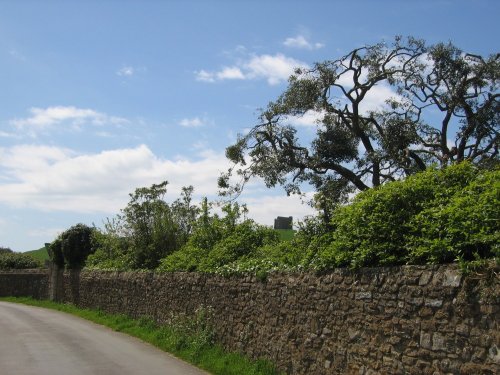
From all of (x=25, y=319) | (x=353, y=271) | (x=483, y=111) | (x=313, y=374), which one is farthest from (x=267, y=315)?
(x=483, y=111)

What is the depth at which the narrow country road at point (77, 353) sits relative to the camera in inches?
434

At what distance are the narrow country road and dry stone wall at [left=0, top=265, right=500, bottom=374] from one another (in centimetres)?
165

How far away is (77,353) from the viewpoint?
512 inches

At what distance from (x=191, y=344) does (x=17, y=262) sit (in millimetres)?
31032

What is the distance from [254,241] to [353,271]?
766 cm

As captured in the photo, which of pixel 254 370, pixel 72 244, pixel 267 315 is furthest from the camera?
pixel 72 244

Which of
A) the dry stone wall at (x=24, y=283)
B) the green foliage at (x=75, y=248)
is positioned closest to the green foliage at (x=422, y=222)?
the green foliage at (x=75, y=248)

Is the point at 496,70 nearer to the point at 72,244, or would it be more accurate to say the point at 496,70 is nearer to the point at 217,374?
the point at 217,374

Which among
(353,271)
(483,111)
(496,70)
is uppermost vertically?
(496,70)

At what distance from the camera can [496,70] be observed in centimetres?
2198

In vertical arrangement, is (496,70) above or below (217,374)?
above

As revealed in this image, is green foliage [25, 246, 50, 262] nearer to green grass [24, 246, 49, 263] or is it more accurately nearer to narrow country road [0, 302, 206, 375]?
green grass [24, 246, 49, 263]

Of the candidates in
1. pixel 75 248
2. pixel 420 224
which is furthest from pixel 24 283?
pixel 420 224

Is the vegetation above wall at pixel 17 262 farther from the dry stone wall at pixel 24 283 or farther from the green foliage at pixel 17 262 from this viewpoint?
the dry stone wall at pixel 24 283
